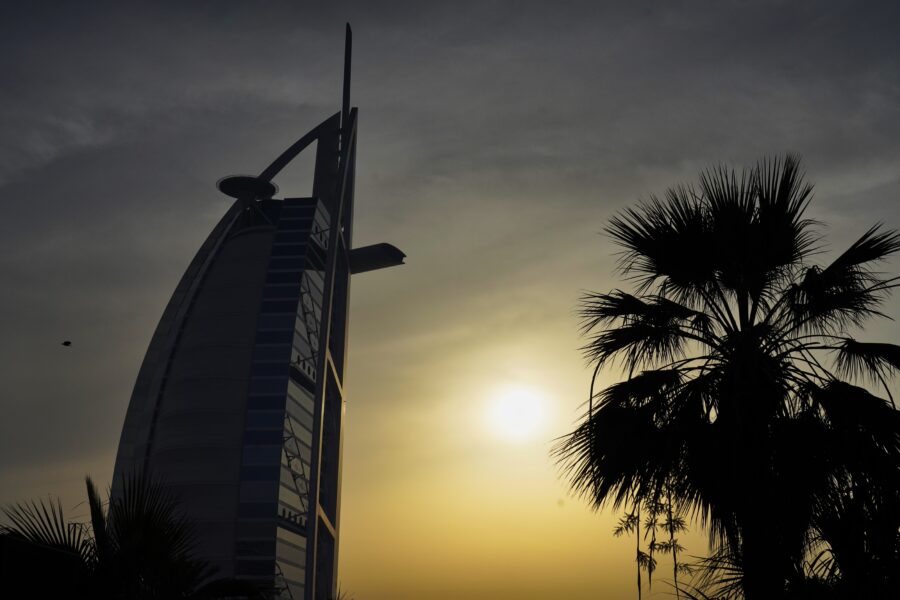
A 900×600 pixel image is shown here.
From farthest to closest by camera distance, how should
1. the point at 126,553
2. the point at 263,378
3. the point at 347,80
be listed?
the point at 347,80 → the point at 263,378 → the point at 126,553

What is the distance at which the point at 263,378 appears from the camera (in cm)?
10581

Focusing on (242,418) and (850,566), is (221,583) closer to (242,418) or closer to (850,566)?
(850,566)

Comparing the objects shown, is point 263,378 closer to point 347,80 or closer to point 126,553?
point 347,80

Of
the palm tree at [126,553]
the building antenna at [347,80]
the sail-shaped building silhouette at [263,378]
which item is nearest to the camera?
the palm tree at [126,553]

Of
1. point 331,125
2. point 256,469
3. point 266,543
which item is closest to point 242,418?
point 256,469

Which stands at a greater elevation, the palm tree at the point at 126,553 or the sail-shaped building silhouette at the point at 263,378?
the sail-shaped building silhouette at the point at 263,378

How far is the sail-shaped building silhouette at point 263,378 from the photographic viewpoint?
9944cm

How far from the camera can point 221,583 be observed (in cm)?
868

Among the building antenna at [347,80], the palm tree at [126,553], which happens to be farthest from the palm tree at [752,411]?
the building antenna at [347,80]

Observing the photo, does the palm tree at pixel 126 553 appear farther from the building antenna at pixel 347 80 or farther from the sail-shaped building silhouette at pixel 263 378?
the building antenna at pixel 347 80

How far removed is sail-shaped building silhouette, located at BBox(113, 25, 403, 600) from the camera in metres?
99.4

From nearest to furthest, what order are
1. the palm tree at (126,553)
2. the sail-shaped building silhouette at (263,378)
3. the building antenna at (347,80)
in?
the palm tree at (126,553), the sail-shaped building silhouette at (263,378), the building antenna at (347,80)

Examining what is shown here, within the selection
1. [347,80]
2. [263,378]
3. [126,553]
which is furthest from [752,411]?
[347,80]

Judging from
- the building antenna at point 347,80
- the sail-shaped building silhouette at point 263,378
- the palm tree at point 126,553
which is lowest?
the palm tree at point 126,553
